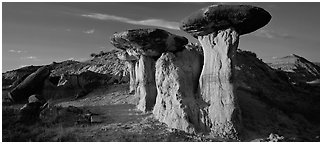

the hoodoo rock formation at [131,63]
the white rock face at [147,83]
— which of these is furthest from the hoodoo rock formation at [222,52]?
the hoodoo rock formation at [131,63]

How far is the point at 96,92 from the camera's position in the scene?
19359 millimetres

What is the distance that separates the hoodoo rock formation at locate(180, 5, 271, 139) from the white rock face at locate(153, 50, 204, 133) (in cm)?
53

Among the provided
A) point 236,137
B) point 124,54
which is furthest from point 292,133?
point 124,54

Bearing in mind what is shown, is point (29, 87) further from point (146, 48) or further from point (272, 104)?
point (272, 104)

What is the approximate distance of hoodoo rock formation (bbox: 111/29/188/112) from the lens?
507 inches

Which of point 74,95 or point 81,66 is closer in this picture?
point 74,95

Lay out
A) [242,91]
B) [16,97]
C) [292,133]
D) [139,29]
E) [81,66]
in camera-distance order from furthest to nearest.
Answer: [81,66] → [16,97] → [242,91] → [139,29] → [292,133]

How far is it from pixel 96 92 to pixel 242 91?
847cm

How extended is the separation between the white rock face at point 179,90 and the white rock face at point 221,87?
52 cm

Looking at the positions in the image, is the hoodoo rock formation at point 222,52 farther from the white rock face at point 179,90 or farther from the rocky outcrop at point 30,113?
the rocky outcrop at point 30,113

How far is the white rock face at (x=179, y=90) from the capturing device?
37.5ft

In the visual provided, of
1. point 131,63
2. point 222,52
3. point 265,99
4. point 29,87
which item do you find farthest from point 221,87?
point 29,87

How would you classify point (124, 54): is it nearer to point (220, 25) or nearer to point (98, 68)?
point (220, 25)

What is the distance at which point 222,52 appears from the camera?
11.0 metres
